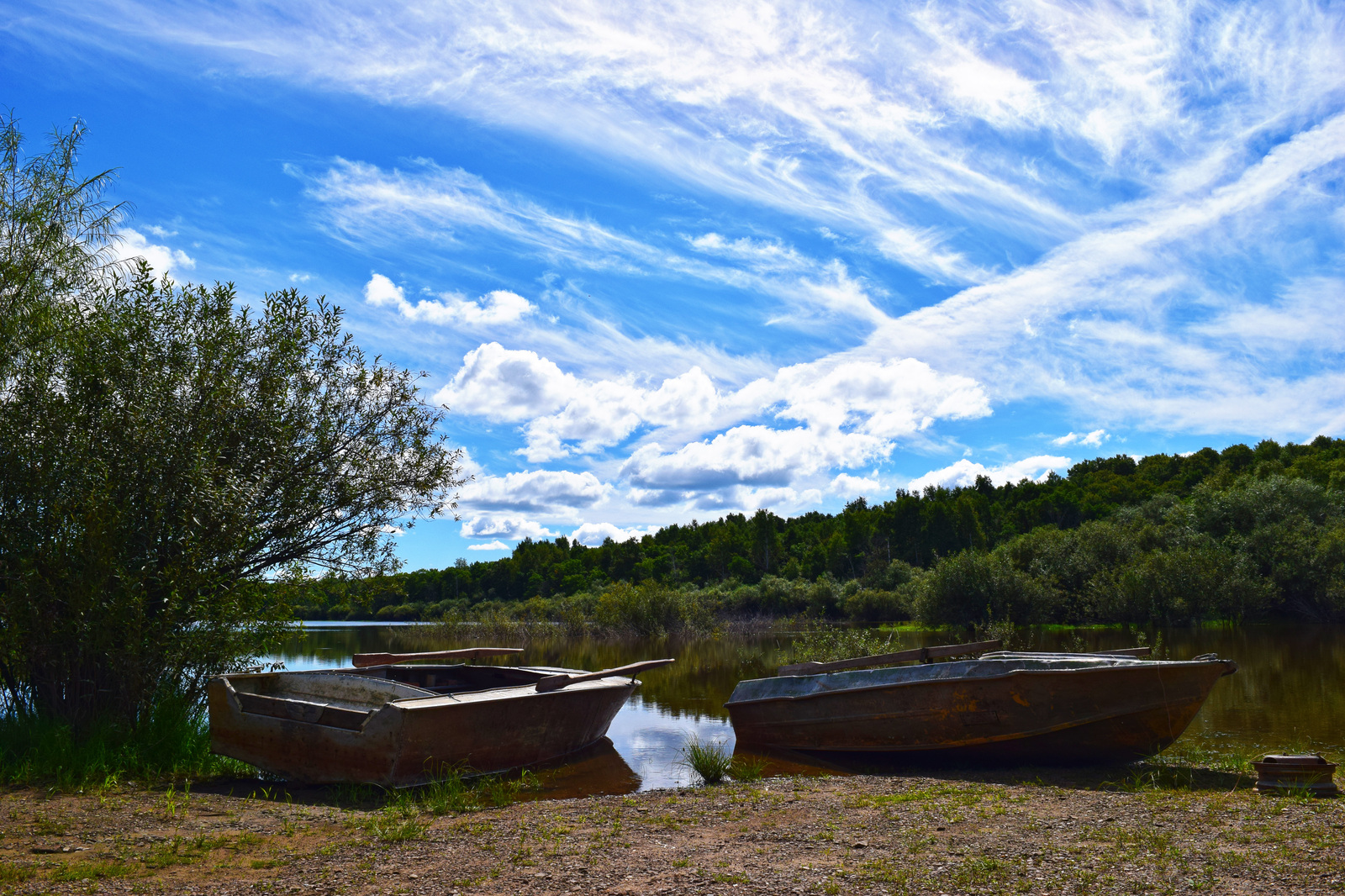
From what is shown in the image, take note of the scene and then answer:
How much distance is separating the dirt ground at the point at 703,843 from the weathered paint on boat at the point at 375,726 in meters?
0.54

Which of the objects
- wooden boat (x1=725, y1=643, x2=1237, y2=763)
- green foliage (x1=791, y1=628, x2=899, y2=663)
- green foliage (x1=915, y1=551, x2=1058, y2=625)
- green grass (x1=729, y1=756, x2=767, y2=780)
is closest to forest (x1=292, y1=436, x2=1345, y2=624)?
green foliage (x1=915, y1=551, x2=1058, y2=625)

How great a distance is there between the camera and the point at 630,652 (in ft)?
101

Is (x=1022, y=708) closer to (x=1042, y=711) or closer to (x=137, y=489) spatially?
(x=1042, y=711)

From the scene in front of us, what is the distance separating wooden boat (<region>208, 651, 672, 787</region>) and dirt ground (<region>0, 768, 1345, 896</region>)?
551mm

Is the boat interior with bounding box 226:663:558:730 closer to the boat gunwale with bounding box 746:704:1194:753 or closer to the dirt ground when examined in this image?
the dirt ground

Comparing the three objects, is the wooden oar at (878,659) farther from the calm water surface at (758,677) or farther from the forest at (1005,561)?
the forest at (1005,561)

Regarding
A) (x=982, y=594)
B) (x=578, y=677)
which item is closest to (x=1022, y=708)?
(x=578, y=677)

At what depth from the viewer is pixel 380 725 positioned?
27.1 feet

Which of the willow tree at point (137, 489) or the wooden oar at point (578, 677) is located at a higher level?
the willow tree at point (137, 489)

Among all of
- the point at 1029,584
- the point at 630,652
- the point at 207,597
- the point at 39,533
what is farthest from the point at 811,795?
the point at 1029,584

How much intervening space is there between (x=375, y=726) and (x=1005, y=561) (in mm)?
40218

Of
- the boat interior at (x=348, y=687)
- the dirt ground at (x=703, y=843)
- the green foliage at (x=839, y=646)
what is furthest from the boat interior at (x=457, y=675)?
the green foliage at (x=839, y=646)

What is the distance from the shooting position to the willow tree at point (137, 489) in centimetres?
848

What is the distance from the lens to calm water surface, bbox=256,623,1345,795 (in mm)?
10578
